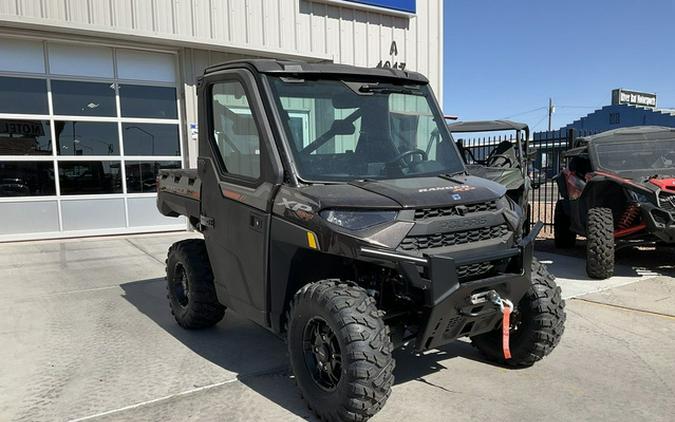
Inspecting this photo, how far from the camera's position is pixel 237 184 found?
3.74 meters

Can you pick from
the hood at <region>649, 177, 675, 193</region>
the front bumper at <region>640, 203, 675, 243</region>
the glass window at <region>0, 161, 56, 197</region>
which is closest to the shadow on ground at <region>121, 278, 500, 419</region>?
the front bumper at <region>640, 203, 675, 243</region>

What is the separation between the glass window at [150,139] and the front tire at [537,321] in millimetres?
9138

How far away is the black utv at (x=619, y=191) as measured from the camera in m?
6.48

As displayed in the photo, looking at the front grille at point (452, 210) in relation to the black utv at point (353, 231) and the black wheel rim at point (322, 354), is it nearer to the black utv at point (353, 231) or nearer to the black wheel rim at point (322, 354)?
the black utv at point (353, 231)

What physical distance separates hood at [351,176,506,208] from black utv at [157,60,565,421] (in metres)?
0.01

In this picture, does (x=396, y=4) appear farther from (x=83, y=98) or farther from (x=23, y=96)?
(x=23, y=96)

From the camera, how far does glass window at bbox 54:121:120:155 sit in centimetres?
1014

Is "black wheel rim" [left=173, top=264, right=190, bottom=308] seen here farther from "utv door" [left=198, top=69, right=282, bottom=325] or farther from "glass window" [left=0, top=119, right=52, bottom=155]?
"glass window" [left=0, top=119, right=52, bottom=155]

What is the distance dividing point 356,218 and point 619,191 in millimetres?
5806

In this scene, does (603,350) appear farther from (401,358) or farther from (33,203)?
(33,203)

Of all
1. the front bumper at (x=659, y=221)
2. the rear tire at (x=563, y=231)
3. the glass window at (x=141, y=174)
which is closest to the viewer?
the front bumper at (x=659, y=221)

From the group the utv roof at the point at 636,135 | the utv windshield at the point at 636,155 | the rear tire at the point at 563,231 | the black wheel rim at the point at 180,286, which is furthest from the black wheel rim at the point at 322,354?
the rear tire at the point at 563,231

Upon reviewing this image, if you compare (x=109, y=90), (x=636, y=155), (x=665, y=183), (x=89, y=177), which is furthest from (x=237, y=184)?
(x=109, y=90)

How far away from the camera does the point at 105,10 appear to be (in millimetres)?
9664
